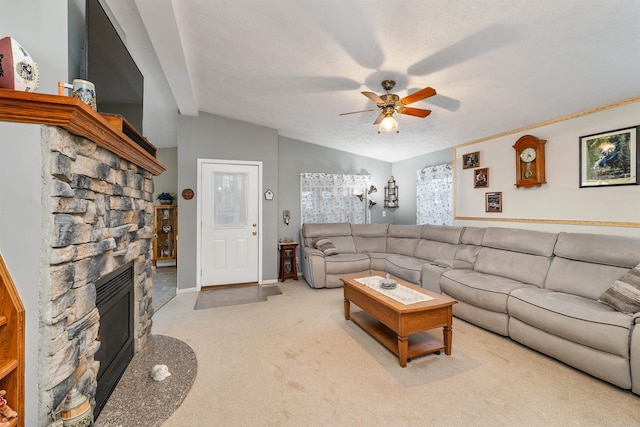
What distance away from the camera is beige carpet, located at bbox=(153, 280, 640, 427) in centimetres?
163

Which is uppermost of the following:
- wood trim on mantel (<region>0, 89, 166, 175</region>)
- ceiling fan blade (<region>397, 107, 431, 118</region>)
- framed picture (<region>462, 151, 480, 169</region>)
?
ceiling fan blade (<region>397, 107, 431, 118</region>)

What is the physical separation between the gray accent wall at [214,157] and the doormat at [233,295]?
330mm

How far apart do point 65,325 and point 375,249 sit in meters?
4.43

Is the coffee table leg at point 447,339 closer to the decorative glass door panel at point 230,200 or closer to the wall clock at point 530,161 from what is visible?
the wall clock at point 530,161

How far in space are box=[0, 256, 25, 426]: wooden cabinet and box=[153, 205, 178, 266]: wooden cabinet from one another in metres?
5.08

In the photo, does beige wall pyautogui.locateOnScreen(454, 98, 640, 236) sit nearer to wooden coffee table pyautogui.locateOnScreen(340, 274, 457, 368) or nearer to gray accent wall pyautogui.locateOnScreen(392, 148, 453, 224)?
gray accent wall pyautogui.locateOnScreen(392, 148, 453, 224)

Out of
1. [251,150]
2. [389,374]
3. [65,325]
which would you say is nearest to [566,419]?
[389,374]

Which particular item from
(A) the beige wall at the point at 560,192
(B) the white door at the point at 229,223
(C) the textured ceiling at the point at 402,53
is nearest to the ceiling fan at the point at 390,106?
(C) the textured ceiling at the point at 402,53

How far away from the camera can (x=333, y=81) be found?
2811 mm

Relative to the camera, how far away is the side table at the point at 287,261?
4.66 m

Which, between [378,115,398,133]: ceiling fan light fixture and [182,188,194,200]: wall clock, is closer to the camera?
[378,115,398,133]: ceiling fan light fixture

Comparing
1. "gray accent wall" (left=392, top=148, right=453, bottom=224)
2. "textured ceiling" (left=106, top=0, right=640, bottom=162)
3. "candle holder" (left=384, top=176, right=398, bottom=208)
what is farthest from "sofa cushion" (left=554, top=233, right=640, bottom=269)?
"candle holder" (left=384, top=176, right=398, bottom=208)

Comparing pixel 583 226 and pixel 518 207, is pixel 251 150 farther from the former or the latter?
pixel 583 226

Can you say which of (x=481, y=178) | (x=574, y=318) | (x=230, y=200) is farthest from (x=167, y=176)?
(x=574, y=318)
